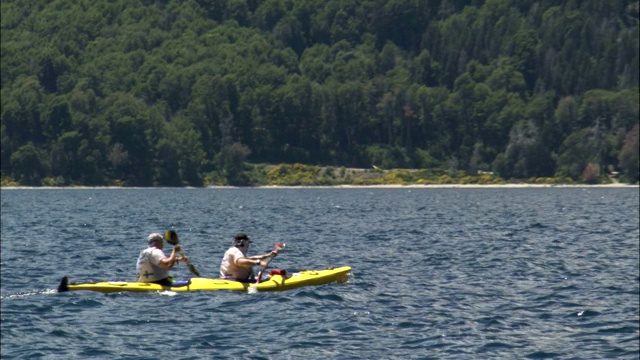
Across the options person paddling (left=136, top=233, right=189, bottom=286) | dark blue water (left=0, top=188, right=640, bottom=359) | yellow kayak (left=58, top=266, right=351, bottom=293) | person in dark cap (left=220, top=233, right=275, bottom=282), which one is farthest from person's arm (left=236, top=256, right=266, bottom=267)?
person paddling (left=136, top=233, right=189, bottom=286)

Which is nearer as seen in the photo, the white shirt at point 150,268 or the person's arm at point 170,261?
the person's arm at point 170,261

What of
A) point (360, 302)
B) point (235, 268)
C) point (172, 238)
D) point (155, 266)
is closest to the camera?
point (360, 302)

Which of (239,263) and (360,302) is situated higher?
(239,263)

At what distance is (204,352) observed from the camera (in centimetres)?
2744

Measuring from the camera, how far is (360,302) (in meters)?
35.7

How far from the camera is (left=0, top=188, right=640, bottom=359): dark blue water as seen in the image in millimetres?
28031

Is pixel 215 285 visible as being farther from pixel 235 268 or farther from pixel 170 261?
pixel 170 261

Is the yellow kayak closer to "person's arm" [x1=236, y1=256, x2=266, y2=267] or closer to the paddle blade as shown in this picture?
"person's arm" [x1=236, y1=256, x2=266, y2=267]

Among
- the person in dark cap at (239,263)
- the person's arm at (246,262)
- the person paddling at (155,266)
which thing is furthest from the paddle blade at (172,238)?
the person's arm at (246,262)

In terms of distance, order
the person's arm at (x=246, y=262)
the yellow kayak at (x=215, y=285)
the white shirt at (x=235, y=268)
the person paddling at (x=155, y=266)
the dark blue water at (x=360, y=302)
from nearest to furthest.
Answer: the dark blue water at (x=360, y=302) → the person paddling at (x=155, y=266) → the yellow kayak at (x=215, y=285) → the person's arm at (x=246, y=262) → the white shirt at (x=235, y=268)

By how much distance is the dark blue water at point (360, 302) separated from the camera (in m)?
28.0

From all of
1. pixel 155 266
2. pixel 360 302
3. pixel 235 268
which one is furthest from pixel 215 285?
pixel 360 302

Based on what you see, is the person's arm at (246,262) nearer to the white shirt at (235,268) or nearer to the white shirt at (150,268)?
the white shirt at (235,268)

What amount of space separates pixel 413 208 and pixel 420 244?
5122 centimetres
